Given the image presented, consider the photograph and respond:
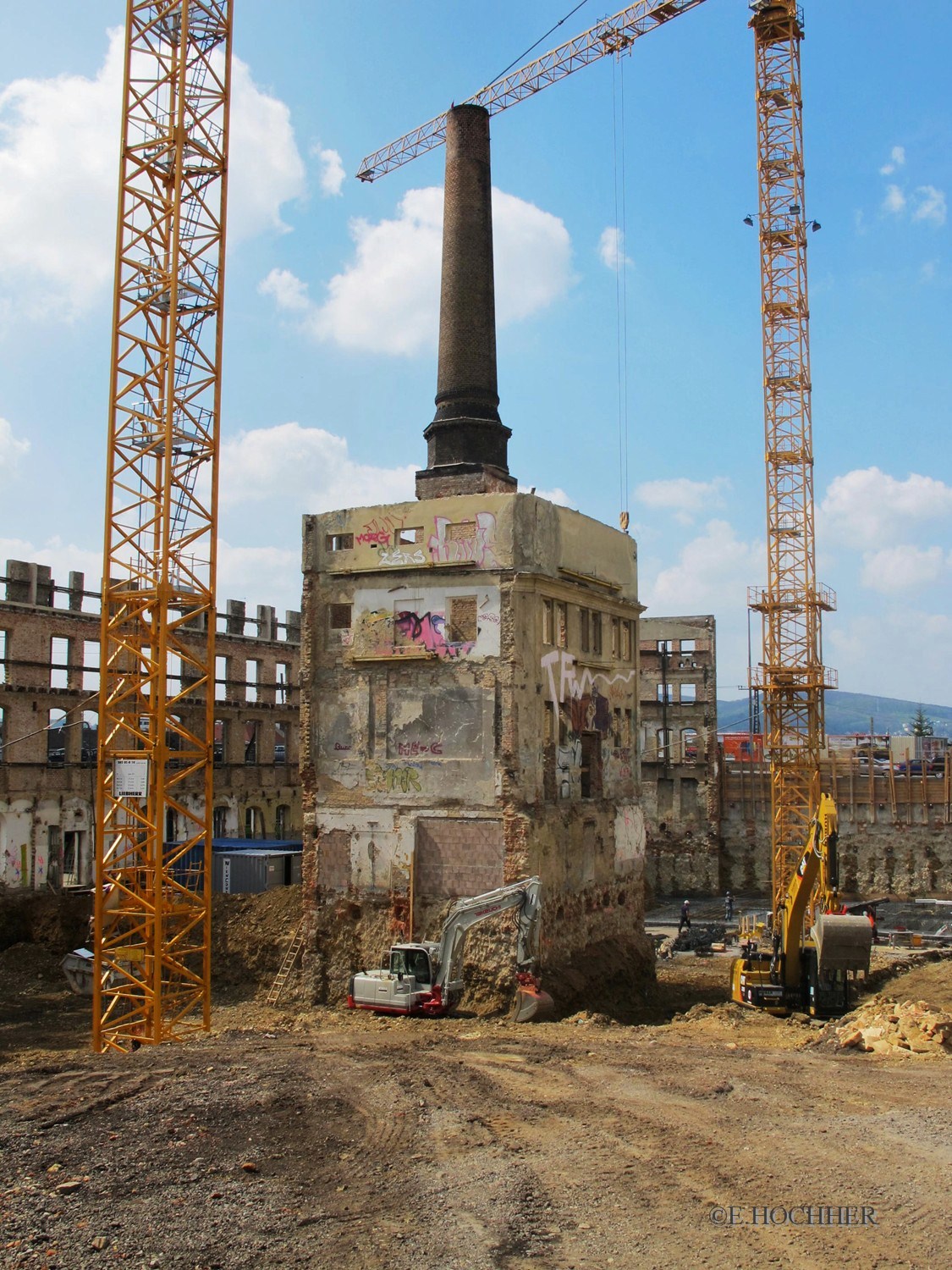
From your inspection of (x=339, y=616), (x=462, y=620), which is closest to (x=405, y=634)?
(x=462, y=620)

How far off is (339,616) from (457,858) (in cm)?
599

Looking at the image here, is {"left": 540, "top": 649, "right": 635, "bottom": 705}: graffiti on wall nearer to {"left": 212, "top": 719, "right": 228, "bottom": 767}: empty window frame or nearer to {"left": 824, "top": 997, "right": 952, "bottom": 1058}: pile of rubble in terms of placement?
{"left": 824, "top": 997, "right": 952, "bottom": 1058}: pile of rubble

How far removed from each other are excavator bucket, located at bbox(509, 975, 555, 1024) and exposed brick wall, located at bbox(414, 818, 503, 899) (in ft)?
6.84

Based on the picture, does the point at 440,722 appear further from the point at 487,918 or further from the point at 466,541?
the point at 487,918

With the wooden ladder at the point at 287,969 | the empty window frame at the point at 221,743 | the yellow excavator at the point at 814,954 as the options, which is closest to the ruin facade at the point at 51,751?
the empty window frame at the point at 221,743

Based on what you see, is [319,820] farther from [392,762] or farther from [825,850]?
[825,850]

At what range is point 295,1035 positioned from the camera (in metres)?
18.8

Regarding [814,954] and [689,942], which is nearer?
[814,954]

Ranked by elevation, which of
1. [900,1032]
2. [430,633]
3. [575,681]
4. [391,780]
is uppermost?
[430,633]

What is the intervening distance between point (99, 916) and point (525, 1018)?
865 centimetres

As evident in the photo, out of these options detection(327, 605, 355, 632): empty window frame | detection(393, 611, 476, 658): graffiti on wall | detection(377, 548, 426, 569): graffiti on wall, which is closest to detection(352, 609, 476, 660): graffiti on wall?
detection(393, 611, 476, 658): graffiti on wall

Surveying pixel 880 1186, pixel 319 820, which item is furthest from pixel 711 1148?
pixel 319 820

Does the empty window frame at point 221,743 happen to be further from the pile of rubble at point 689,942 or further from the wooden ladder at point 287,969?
the pile of rubble at point 689,942

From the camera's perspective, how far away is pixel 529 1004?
67.4 ft
